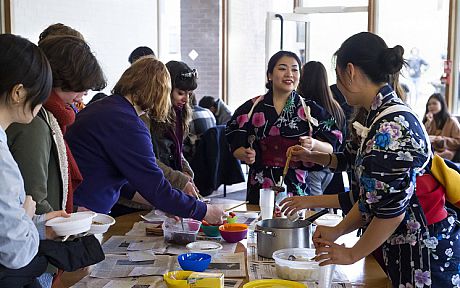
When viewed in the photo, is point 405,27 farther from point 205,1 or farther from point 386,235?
point 386,235

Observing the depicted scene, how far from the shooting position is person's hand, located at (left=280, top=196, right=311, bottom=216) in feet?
7.51

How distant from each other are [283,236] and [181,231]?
1.41 ft

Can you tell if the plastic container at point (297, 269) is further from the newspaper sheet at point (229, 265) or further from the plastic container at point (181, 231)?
the plastic container at point (181, 231)

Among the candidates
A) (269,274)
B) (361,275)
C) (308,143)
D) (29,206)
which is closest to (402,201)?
(361,275)

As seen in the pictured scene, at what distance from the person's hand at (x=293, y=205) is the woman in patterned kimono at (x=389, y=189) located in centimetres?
24

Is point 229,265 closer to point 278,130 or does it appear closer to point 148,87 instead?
point 148,87

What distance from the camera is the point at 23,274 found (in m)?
1.46

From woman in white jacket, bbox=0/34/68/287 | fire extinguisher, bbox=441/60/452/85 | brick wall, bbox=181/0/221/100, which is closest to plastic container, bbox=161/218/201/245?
woman in white jacket, bbox=0/34/68/287

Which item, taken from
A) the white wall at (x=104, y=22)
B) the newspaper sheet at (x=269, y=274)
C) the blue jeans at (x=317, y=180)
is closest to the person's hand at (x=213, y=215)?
the newspaper sheet at (x=269, y=274)

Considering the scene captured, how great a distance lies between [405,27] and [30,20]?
471cm

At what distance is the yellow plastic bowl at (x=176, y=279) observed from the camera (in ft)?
5.86

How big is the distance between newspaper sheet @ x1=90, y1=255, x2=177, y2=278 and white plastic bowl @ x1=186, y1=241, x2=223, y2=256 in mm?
94

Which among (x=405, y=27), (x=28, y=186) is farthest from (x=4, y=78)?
(x=405, y=27)

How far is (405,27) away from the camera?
317 inches
